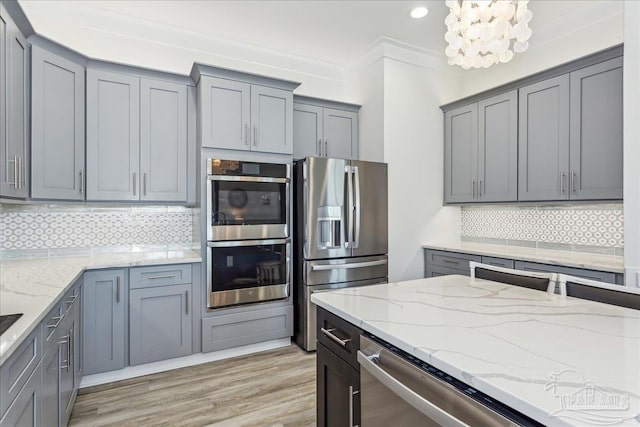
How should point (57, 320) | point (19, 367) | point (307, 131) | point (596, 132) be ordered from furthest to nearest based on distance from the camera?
point (307, 131), point (596, 132), point (57, 320), point (19, 367)

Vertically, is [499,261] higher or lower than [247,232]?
lower

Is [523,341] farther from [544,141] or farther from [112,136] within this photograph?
[112,136]

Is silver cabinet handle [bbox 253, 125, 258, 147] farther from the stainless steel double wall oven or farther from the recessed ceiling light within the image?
the recessed ceiling light

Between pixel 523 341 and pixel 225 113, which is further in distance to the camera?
pixel 225 113

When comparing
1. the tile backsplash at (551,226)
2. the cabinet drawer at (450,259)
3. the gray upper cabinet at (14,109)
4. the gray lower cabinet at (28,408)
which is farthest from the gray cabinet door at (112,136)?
the tile backsplash at (551,226)

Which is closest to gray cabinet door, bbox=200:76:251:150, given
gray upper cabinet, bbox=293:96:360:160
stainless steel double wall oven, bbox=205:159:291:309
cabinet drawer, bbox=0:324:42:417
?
stainless steel double wall oven, bbox=205:159:291:309

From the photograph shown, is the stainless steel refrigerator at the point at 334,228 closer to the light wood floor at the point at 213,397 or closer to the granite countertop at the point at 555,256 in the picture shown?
the light wood floor at the point at 213,397

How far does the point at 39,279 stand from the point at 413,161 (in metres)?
3.37

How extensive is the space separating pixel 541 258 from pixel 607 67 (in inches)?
60.2

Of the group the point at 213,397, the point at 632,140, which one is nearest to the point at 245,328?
the point at 213,397

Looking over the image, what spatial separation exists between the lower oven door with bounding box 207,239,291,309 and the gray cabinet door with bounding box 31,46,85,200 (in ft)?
3.76

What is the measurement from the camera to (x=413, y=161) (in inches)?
152

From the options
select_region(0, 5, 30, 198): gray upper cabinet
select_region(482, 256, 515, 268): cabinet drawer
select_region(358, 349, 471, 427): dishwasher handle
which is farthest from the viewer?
select_region(482, 256, 515, 268): cabinet drawer

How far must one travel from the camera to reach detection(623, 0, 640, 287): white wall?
6.79ft
